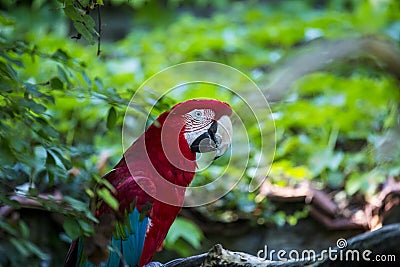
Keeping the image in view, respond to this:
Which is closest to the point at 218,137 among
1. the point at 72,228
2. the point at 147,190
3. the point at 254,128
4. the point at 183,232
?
the point at 147,190

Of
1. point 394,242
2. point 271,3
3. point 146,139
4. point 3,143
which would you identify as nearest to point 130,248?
point 146,139

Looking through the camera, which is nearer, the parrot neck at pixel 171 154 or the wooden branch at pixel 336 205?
the parrot neck at pixel 171 154

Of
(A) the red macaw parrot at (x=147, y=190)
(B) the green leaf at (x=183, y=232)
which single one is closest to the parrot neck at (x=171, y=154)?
(A) the red macaw parrot at (x=147, y=190)

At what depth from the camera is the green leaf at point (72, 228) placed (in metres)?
1.04

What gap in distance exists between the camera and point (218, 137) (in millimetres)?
1123

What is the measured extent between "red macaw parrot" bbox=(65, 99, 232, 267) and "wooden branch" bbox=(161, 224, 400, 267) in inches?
4.2

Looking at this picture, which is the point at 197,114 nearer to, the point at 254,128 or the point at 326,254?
the point at 326,254

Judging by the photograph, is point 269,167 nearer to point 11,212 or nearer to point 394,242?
point 11,212

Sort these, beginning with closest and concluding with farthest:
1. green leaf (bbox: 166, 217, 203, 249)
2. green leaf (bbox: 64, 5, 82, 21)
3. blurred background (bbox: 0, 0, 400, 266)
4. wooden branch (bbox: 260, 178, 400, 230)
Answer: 1. green leaf (bbox: 64, 5, 82, 21)
2. blurred background (bbox: 0, 0, 400, 266)
3. green leaf (bbox: 166, 217, 203, 249)
4. wooden branch (bbox: 260, 178, 400, 230)

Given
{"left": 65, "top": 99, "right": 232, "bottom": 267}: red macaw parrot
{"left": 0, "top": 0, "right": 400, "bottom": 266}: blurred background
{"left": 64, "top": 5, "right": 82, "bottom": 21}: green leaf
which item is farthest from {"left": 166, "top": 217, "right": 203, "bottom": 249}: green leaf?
{"left": 64, "top": 5, "right": 82, "bottom": 21}: green leaf

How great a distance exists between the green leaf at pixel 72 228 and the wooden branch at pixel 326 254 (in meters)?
0.16

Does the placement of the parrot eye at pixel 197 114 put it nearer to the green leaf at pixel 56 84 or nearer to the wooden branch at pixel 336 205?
the green leaf at pixel 56 84

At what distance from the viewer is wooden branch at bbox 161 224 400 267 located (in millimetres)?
793

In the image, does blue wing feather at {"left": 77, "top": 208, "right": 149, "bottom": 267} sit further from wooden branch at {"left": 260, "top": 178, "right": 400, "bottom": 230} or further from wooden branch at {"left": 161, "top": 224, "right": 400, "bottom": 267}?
wooden branch at {"left": 260, "top": 178, "right": 400, "bottom": 230}
